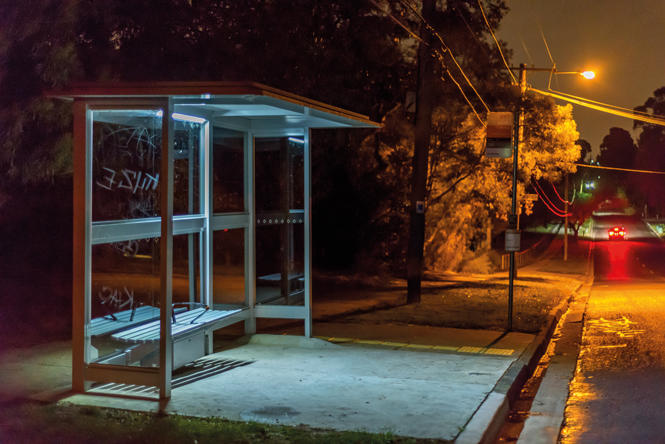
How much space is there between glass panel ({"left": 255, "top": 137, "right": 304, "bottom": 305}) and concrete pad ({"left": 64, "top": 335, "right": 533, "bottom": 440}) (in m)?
1.35

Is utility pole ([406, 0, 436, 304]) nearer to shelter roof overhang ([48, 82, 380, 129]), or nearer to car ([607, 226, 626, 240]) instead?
shelter roof overhang ([48, 82, 380, 129])

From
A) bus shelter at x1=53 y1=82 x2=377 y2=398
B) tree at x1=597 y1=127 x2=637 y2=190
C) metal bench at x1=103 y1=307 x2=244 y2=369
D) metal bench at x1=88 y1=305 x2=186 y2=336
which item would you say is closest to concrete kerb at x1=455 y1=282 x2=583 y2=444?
bus shelter at x1=53 y1=82 x2=377 y2=398

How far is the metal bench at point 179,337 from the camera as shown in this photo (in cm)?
804

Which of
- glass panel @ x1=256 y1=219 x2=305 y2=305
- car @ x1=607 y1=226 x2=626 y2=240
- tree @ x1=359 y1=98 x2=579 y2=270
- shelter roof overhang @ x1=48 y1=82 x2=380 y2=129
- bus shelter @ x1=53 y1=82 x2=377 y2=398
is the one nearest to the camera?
shelter roof overhang @ x1=48 y1=82 x2=380 y2=129

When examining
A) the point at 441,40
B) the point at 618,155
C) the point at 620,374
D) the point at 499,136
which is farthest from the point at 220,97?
the point at 618,155

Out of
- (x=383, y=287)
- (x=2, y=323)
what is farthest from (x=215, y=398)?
(x=383, y=287)

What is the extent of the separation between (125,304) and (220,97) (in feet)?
8.82

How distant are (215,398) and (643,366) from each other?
6425 millimetres

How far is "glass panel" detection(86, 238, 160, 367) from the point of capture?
26.2 ft

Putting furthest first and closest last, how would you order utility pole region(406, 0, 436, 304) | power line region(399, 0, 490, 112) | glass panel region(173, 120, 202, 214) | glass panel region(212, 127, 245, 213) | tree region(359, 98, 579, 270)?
tree region(359, 98, 579, 270) → utility pole region(406, 0, 436, 304) → power line region(399, 0, 490, 112) → glass panel region(212, 127, 245, 213) → glass panel region(173, 120, 202, 214)

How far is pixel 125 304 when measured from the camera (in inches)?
336

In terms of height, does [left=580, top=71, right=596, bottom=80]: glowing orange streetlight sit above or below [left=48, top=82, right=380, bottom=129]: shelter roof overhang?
above

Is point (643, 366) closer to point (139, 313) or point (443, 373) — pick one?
point (443, 373)

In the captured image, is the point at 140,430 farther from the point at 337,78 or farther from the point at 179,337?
the point at 337,78
